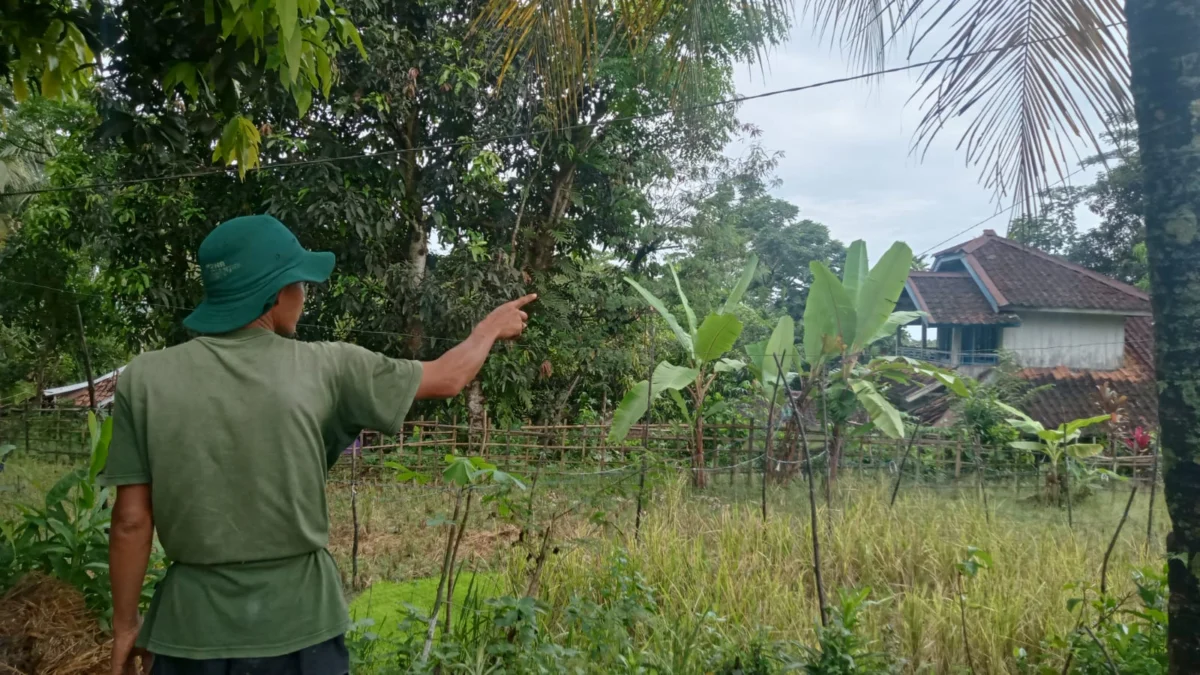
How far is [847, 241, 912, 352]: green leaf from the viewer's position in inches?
246

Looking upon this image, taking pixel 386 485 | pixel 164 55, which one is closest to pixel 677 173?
pixel 386 485

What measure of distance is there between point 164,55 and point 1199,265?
9.77ft

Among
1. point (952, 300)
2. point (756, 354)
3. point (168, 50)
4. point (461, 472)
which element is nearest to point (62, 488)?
point (168, 50)

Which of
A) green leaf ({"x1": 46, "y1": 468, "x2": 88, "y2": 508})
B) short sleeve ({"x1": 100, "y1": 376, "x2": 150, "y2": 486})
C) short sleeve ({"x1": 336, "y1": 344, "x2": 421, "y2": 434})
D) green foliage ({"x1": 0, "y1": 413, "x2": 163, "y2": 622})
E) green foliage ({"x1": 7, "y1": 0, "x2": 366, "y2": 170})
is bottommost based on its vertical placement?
green foliage ({"x1": 0, "y1": 413, "x2": 163, "y2": 622})

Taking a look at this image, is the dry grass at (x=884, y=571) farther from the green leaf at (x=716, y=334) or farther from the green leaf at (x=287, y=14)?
the green leaf at (x=287, y=14)

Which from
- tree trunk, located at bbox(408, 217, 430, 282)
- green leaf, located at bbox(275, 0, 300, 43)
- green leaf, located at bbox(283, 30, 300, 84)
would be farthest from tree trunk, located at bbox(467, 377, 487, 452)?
green leaf, located at bbox(275, 0, 300, 43)

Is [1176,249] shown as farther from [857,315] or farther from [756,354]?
[756,354]

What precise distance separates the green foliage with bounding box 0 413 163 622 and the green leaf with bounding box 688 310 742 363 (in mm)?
4368

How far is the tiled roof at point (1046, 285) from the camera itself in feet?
40.1

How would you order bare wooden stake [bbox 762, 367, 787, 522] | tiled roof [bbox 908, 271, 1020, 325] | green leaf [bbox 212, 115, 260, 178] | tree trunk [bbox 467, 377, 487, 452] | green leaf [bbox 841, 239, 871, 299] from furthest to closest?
tiled roof [bbox 908, 271, 1020, 325] < tree trunk [bbox 467, 377, 487, 452] < green leaf [bbox 841, 239, 871, 299] < bare wooden stake [bbox 762, 367, 787, 522] < green leaf [bbox 212, 115, 260, 178]

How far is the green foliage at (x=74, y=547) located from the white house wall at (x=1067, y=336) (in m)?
12.5

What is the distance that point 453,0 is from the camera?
9.10 meters

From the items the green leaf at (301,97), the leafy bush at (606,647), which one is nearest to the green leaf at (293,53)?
the green leaf at (301,97)

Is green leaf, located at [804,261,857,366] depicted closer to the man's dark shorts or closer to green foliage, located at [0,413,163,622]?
green foliage, located at [0,413,163,622]
